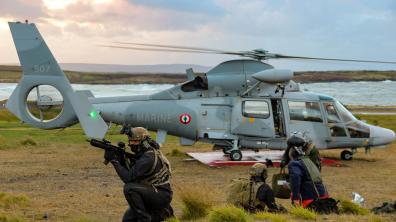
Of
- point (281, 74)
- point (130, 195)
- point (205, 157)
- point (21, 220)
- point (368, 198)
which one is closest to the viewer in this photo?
point (130, 195)

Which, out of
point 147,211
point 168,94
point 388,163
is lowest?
point 388,163

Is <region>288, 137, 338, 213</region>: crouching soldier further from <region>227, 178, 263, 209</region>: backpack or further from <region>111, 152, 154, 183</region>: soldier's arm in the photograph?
<region>111, 152, 154, 183</region>: soldier's arm

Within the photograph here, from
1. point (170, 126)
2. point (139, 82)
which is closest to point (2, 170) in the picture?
point (170, 126)

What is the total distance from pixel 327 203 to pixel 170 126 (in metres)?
9.60

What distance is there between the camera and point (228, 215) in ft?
26.8

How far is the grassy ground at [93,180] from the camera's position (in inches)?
435

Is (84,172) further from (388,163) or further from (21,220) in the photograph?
(388,163)

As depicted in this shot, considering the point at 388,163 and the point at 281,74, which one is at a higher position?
the point at 281,74

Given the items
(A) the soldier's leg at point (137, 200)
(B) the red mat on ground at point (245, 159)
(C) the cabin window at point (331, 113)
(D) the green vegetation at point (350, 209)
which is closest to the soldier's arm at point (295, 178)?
(D) the green vegetation at point (350, 209)

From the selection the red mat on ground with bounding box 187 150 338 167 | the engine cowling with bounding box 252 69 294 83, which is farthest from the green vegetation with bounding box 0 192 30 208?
the engine cowling with bounding box 252 69 294 83

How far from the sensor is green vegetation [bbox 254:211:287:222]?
8141 millimetres

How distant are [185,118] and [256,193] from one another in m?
9.33

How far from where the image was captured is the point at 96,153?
22.1 metres

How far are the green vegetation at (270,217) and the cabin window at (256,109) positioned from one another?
31.9 feet
